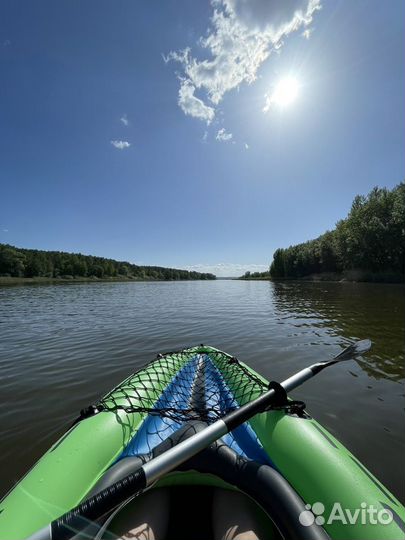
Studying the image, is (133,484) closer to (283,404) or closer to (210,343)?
(283,404)

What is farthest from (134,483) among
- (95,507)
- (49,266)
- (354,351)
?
(49,266)

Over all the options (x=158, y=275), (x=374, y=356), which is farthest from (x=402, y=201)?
(x=158, y=275)

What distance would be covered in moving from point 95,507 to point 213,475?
3.78 ft

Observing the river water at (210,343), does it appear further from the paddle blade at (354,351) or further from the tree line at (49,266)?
the tree line at (49,266)

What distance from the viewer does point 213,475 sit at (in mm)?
2393

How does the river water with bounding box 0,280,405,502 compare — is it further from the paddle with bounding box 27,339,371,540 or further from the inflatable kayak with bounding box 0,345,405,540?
the paddle with bounding box 27,339,371,540

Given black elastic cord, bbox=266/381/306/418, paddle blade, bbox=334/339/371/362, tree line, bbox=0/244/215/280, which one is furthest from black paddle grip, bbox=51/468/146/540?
tree line, bbox=0/244/215/280

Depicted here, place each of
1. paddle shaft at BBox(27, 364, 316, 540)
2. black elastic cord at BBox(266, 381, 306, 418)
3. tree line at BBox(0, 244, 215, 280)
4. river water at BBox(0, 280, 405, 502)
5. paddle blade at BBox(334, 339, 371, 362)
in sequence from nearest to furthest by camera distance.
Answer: paddle shaft at BBox(27, 364, 316, 540) → black elastic cord at BBox(266, 381, 306, 418) → river water at BBox(0, 280, 405, 502) → paddle blade at BBox(334, 339, 371, 362) → tree line at BBox(0, 244, 215, 280)

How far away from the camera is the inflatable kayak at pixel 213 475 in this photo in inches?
72.9

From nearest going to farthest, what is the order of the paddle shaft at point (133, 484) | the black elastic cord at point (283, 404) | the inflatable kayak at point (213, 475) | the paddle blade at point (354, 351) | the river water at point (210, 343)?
the paddle shaft at point (133, 484)
the inflatable kayak at point (213, 475)
the black elastic cord at point (283, 404)
the river water at point (210, 343)
the paddle blade at point (354, 351)

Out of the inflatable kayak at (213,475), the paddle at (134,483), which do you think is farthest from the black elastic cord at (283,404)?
the paddle at (134,483)

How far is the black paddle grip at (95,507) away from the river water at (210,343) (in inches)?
96.3

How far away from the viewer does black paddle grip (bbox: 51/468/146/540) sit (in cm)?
157

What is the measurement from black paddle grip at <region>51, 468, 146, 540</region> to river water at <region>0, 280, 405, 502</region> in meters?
2.45
